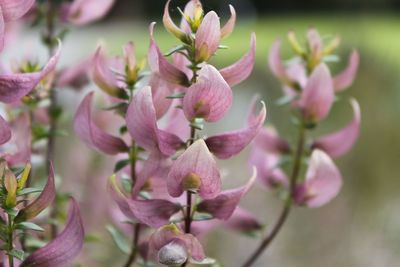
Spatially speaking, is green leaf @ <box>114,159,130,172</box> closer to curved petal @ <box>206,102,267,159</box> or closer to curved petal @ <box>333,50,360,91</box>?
curved petal @ <box>206,102,267,159</box>

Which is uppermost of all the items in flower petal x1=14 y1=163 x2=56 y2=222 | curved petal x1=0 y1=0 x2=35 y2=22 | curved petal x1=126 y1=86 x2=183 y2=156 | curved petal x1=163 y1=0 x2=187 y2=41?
curved petal x1=0 y1=0 x2=35 y2=22

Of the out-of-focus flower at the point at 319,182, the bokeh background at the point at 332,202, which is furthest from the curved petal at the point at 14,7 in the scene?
the out-of-focus flower at the point at 319,182

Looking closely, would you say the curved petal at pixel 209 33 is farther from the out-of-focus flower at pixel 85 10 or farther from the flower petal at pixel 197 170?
the out-of-focus flower at pixel 85 10

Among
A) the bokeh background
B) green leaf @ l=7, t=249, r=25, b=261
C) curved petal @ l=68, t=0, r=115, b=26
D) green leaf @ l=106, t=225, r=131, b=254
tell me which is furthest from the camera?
the bokeh background

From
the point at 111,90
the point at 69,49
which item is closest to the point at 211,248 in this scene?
the point at 111,90

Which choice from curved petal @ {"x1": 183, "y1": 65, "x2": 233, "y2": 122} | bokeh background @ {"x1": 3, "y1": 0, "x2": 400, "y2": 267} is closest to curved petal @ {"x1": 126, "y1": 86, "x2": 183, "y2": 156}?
curved petal @ {"x1": 183, "y1": 65, "x2": 233, "y2": 122}

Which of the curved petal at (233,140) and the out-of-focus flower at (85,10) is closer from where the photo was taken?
the curved petal at (233,140)

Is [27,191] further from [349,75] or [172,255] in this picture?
[349,75]

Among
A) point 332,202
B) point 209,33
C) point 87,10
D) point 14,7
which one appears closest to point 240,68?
point 209,33
